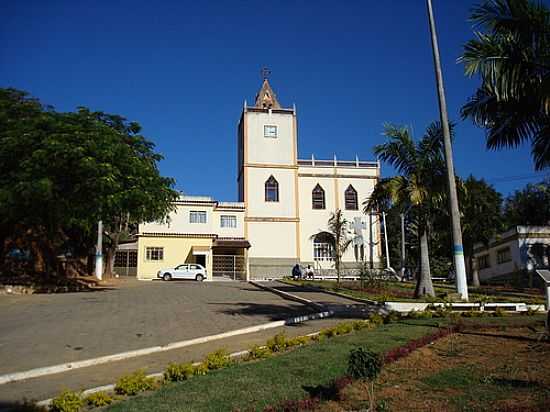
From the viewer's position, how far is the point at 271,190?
Result: 46.9 m

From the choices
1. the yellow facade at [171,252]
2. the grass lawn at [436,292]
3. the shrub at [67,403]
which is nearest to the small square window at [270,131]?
the yellow facade at [171,252]

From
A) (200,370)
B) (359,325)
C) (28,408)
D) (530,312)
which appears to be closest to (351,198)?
(530,312)

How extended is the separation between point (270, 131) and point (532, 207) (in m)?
23.4

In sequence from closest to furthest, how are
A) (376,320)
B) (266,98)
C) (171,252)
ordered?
(376,320)
(171,252)
(266,98)

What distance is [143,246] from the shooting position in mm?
41281

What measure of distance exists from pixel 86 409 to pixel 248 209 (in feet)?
131

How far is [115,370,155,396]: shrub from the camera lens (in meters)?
6.77

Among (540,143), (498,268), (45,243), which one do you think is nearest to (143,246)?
(45,243)

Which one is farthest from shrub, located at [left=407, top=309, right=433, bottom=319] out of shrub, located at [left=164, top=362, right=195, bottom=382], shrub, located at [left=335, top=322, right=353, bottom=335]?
shrub, located at [left=164, top=362, right=195, bottom=382]

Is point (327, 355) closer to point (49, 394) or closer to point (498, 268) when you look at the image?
point (49, 394)

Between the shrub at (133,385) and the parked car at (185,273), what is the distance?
31.6m

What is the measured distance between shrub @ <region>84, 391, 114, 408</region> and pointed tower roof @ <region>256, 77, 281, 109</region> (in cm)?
4815

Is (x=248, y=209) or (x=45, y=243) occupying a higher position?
(x=248, y=209)

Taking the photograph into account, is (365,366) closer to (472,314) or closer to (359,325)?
(359,325)
